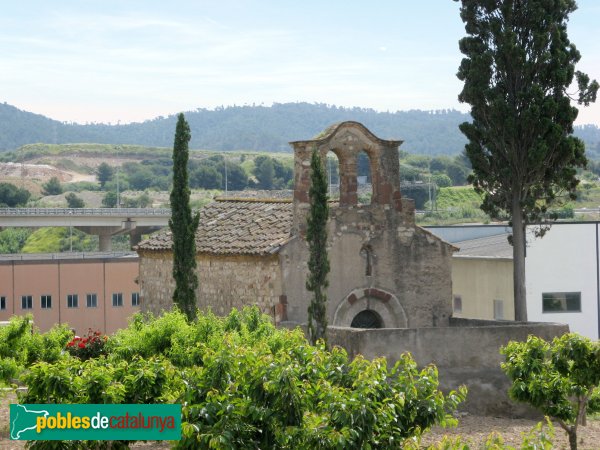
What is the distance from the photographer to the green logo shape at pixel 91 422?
472 inches

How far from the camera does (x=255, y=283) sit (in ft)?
85.7

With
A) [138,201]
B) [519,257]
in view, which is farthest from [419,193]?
[519,257]

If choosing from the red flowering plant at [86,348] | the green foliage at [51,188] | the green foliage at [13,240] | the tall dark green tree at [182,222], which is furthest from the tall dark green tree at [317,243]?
the green foliage at [51,188]

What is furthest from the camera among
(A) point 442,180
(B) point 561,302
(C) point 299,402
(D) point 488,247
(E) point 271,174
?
(E) point 271,174

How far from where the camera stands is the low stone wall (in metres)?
22.6

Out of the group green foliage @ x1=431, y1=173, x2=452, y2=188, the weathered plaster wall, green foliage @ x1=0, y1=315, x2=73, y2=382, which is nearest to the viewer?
green foliage @ x1=0, y1=315, x2=73, y2=382

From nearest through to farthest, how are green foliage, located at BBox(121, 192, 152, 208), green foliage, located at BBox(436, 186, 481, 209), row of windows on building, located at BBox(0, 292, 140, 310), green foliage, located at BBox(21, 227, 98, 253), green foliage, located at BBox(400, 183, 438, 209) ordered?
1. row of windows on building, located at BBox(0, 292, 140, 310)
2. green foliage, located at BBox(400, 183, 438, 209)
3. green foliage, located at BBox(436, 186, 481, 209)
4. green foliage, located at BBox(21, 227, 98, 253)
5. green foliage, located at BBox(121, 192, 152, 208)

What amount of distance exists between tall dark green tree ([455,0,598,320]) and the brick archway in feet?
11.7

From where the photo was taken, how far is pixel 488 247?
4150 cm

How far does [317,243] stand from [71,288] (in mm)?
41676

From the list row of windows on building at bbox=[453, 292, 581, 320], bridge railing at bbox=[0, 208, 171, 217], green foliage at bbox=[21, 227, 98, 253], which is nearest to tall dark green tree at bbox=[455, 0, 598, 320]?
row of windows on building at bbox=[453, 292, 581, 320]

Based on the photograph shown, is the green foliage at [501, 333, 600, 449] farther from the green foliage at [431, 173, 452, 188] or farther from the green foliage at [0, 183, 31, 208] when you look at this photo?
the green foliage at [0, 183, 31, 208]

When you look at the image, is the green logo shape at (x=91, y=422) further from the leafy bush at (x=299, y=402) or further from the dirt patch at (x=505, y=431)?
the dirt patch at (x=505, y=431)

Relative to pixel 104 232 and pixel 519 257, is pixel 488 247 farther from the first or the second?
pixel 104 232
